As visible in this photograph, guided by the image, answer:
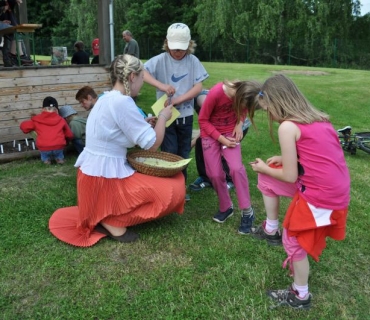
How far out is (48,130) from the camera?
5.38 metres

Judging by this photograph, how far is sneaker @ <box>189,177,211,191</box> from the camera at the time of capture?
4.68 m

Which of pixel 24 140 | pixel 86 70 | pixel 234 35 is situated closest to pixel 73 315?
pixel 24 140

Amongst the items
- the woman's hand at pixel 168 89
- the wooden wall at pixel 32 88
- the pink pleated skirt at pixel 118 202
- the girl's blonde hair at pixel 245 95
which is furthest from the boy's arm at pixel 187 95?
the wooden wall at pixel 32 88

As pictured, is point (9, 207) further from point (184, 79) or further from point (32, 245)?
point (184, 79)

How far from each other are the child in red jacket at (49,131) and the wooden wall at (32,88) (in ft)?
2.84

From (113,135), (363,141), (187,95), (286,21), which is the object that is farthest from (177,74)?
(286,21)

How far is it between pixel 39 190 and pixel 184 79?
6.43ft

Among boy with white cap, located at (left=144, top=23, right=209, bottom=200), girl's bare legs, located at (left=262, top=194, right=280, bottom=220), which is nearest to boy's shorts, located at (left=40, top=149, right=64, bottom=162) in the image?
boy with white cap, located at (left=144, top=23, right=209, bottom=200)

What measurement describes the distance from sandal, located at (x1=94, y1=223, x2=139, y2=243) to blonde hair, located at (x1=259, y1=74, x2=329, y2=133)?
1533 millimetres

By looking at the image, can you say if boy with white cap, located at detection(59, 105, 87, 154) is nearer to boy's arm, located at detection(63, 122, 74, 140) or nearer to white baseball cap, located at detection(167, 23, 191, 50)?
boy's arm, located at detection(63, 122, 74, 140)

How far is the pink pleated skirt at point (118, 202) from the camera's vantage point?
10.6 feet

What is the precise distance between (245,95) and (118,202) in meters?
1.31

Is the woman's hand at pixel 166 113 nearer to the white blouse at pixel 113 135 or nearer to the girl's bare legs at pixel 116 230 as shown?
the white blouse at pixel 113 135

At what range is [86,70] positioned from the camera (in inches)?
265
